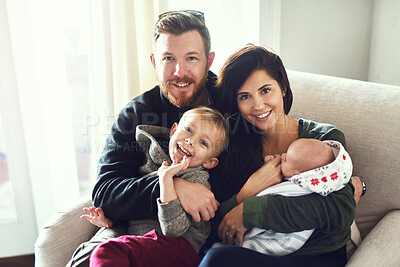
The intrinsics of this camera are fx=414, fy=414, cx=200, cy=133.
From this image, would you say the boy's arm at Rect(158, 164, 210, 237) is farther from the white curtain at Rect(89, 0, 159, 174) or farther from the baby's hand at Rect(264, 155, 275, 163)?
the white curtain at Rect(89, 0, 159, 174)

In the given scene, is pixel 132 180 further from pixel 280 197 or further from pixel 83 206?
pixel 280 197

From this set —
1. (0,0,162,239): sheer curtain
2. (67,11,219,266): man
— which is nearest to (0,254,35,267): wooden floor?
(0,0,162,239): sheer curtain

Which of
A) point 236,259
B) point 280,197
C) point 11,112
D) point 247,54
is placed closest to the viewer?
point 236,259

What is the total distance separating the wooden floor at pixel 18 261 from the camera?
2234mm

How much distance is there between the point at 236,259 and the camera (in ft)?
3.68

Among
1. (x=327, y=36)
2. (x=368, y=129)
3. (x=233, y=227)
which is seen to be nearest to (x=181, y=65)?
(x=233, y=227)

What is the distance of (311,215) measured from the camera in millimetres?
1186

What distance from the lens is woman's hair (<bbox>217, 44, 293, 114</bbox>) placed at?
52.2 inches

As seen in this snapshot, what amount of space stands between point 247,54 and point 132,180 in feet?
1.83

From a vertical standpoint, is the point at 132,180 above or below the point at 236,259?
above

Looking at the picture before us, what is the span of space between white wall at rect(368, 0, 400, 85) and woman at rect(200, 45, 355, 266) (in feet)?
2.60

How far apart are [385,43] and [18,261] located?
2.20m

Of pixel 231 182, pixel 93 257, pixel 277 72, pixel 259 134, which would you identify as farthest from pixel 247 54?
pixel 93 257

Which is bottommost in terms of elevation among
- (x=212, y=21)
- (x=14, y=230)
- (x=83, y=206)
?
(x=14, y=230)
